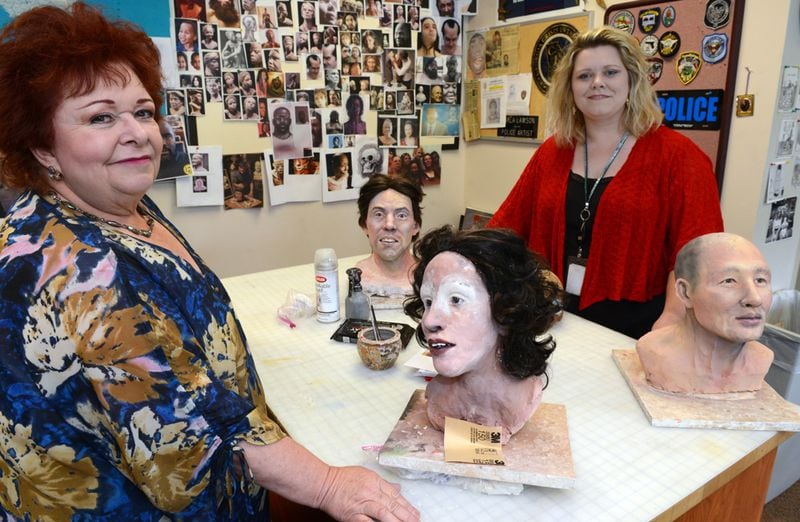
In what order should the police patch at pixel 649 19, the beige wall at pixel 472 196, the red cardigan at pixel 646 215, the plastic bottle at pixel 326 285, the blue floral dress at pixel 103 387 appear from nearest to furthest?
the blue floral dress at pixel 103 387 < the red cardigan at pixel 646 215 < the plastic bottle at pixel 326 285 < the beige wall at pixel 472 196 < the police patch at pixel 649 19

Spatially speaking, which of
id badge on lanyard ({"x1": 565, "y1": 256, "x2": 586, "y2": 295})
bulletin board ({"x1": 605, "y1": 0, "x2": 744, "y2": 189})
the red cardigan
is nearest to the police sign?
bulletin board ({"x1": 605, "y1": 0, "x2": 744, "y2": 189})

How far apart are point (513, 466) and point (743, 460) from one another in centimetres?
49

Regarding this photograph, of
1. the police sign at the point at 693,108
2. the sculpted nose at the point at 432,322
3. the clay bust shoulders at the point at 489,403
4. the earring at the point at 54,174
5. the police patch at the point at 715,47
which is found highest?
the police patch at the point at 715,47

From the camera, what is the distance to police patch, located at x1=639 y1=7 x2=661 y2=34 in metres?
2.38

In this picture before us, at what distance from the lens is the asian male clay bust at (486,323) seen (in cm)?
105

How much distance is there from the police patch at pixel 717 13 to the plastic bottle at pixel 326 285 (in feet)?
5.93

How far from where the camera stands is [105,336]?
79 centimetres

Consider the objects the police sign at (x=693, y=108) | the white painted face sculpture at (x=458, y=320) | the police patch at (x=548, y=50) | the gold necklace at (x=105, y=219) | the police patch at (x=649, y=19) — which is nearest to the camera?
the gold necklace at (x=105, y=219)

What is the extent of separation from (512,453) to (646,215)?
3.11 ft

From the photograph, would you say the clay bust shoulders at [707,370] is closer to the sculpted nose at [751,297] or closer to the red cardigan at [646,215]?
the sculpted nose at [751,297]

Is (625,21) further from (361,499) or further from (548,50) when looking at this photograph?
(361,499)

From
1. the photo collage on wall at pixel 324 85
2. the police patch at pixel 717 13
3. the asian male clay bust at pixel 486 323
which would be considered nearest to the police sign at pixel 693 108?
the police patch at pixel 717 13

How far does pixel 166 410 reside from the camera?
821 millimetres

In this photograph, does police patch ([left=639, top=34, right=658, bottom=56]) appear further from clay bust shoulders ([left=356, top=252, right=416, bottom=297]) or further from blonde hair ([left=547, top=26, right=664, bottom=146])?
clay bust shoulders ([left=356, top=252, right=416, bottom=297])
